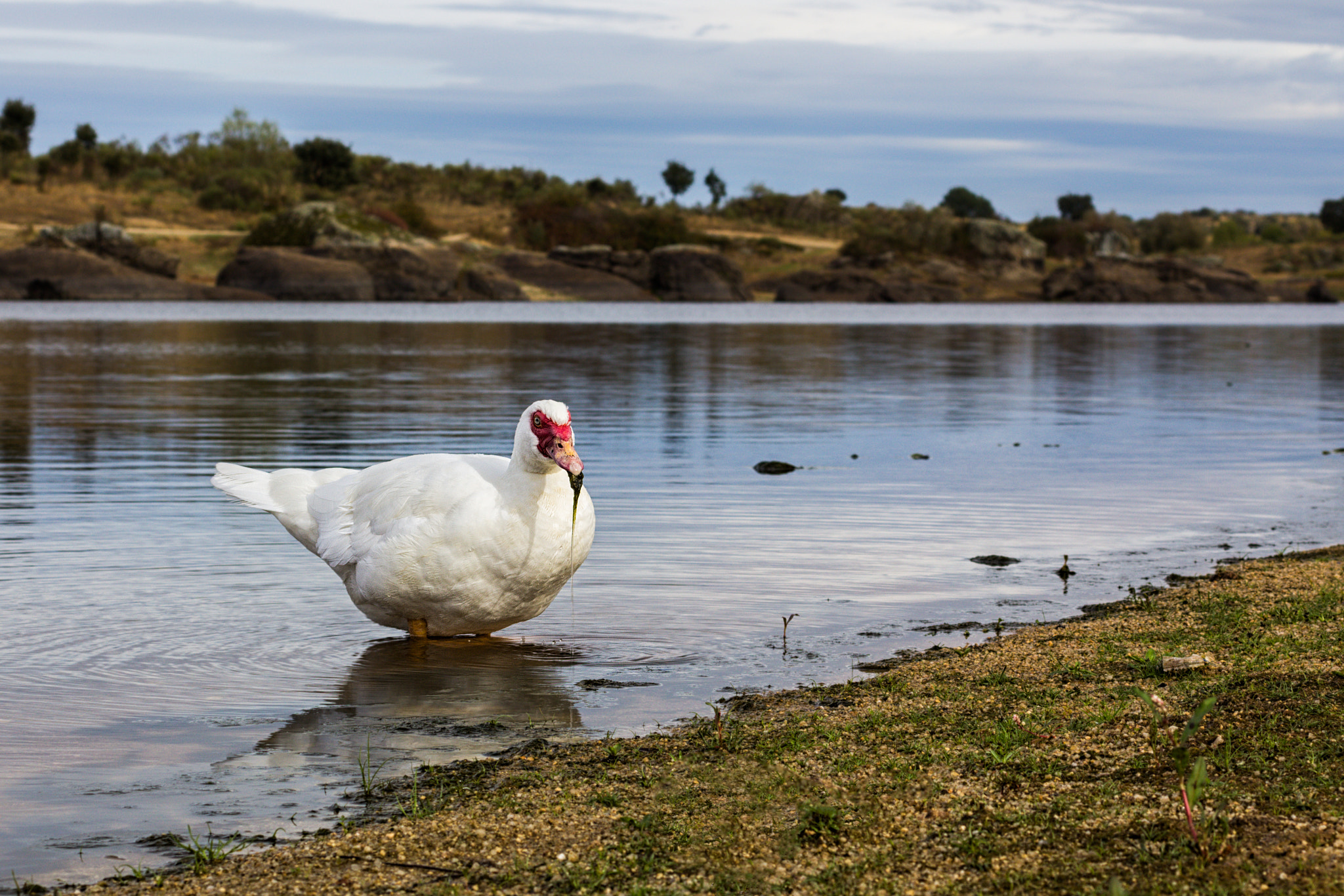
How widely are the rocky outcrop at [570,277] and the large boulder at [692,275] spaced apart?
80.8 inches

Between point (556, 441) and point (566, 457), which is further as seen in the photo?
point (556, 441)

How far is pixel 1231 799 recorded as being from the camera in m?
5.08

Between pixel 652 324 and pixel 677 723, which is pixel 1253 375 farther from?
pixel 652 324

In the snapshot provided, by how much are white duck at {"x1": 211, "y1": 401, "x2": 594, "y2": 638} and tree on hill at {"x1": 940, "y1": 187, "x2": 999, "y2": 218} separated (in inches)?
6888

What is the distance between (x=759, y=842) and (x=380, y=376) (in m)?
25.9

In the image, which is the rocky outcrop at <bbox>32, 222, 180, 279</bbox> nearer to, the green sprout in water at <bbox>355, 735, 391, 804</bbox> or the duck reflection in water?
the duck reflection in water

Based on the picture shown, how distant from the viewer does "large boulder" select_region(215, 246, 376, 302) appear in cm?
8375

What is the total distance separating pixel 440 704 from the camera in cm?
766

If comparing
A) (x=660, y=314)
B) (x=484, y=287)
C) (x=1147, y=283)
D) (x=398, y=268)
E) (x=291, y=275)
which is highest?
(x=398, y=268)

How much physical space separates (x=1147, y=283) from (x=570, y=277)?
49473mm

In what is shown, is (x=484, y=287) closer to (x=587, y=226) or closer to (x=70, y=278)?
(x=587, y=226)

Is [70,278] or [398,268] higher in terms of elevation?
[398,268]

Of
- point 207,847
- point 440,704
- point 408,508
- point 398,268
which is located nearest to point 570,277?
point 398,268

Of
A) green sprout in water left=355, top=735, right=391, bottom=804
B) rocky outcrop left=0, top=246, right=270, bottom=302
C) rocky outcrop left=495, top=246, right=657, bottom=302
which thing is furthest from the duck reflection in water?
rocky outcrop left=495, top=246, right=657, bottom=302
